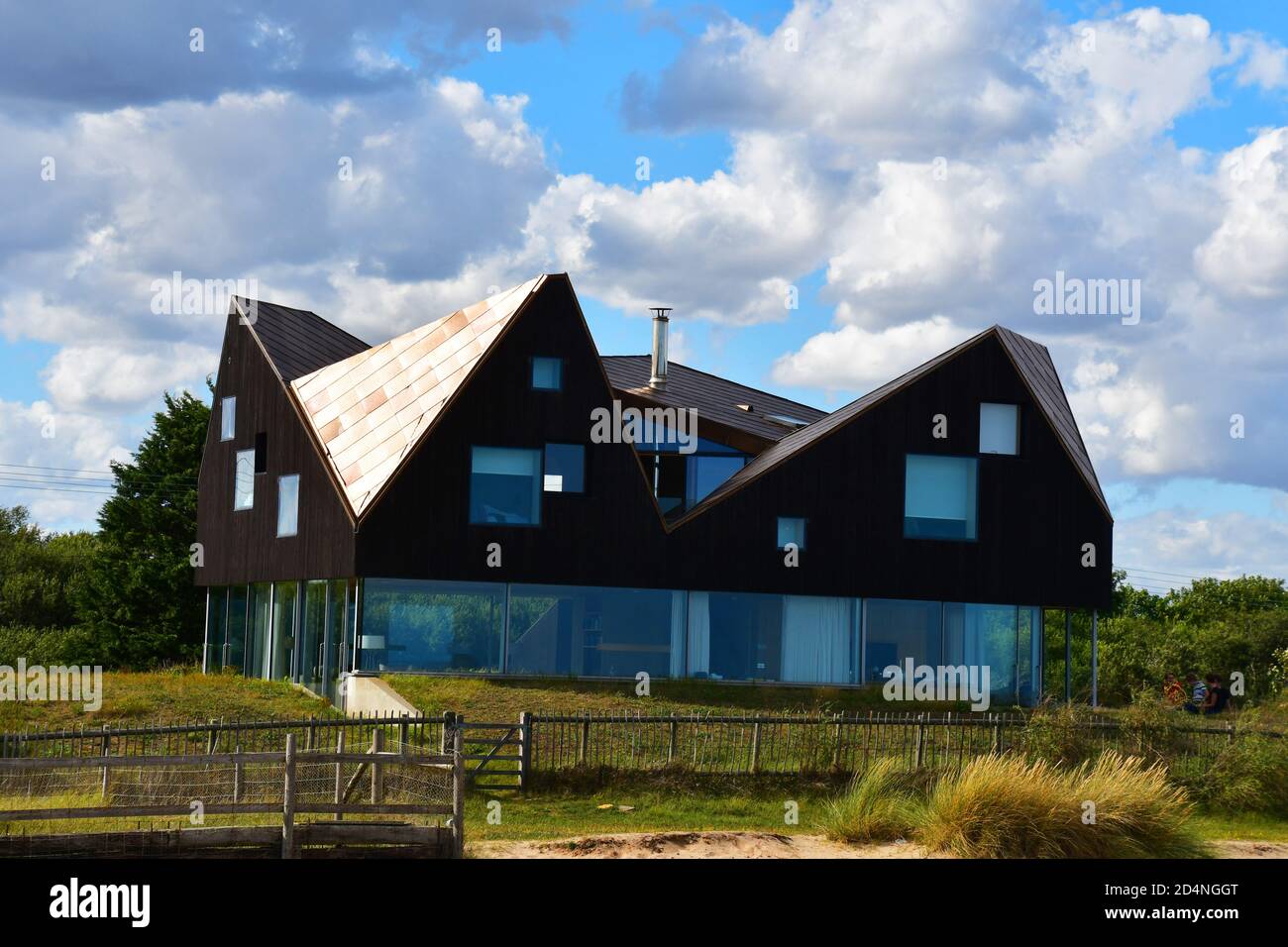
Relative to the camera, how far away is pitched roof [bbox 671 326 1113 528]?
3438cm

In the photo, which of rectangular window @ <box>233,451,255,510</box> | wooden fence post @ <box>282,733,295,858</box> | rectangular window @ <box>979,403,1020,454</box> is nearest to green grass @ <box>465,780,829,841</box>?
wooden fence post @ <box>282,733,295,858</box>

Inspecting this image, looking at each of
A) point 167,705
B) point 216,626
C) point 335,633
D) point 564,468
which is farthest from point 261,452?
point 167,705

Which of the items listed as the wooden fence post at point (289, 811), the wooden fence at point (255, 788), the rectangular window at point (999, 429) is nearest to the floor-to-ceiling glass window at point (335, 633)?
the wooden fence at point (255, 788)

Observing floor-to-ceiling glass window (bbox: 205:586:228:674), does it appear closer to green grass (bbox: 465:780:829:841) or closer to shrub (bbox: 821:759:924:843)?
green grass (bbox: 465:780:829:841)

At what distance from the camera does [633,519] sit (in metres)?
33.5

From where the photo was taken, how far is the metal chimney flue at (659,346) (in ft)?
133

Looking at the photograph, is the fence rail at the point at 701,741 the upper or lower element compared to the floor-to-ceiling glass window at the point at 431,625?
lower

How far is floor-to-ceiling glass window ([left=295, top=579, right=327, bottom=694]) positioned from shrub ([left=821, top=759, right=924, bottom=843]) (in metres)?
15.9

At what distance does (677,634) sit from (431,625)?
5.15 metres

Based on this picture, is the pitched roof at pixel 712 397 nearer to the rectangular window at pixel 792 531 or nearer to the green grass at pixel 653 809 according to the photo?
the rectangular window at pixel 792 531

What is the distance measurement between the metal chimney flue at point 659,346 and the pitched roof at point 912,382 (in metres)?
4.56

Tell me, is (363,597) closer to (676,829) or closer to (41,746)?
(41,746)

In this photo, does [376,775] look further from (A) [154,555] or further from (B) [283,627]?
(A) [154,555]
